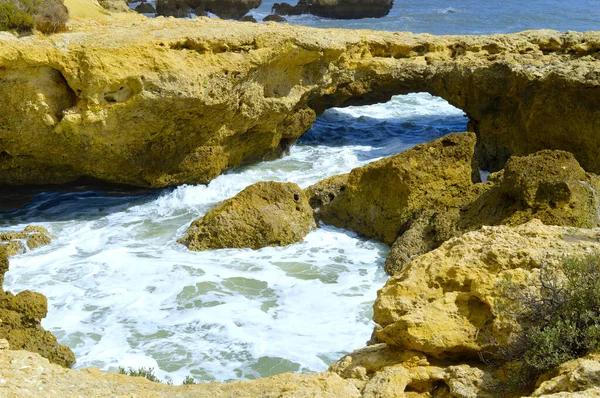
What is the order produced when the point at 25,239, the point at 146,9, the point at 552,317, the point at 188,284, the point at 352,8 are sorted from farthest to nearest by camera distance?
the point at 352,8 < the point at 146,9 < the point at 25,239 < the point at 188,284 < the point at 552,317

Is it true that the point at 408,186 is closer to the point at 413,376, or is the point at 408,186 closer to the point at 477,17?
the point at 413,376

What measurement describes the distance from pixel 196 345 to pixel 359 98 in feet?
36.5

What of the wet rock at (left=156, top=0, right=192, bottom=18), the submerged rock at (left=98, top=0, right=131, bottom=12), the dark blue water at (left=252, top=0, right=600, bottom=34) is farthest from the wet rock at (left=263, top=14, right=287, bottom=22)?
the submerged rock at (left=98, top=0, right=131, bottom=12)

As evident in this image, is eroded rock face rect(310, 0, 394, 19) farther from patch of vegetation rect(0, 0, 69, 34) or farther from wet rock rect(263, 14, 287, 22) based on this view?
patch of vegetation rect(0, 0, 69, 34)

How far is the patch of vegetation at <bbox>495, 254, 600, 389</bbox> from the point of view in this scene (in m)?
4.84

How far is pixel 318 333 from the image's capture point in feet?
30.1

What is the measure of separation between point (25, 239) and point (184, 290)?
3480mm

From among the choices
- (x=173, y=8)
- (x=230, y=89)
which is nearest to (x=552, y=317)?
(x=230, y=89)

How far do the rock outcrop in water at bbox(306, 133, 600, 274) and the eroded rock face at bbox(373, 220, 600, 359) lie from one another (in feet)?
12.2

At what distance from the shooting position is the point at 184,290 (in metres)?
10.5

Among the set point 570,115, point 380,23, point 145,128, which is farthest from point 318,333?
point 380,23

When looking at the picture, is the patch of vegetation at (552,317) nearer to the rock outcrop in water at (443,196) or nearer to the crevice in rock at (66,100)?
the rock outcrop in water at (443,196)

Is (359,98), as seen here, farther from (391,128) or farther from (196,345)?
(196,345)

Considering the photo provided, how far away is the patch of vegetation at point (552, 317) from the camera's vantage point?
4.84 m
